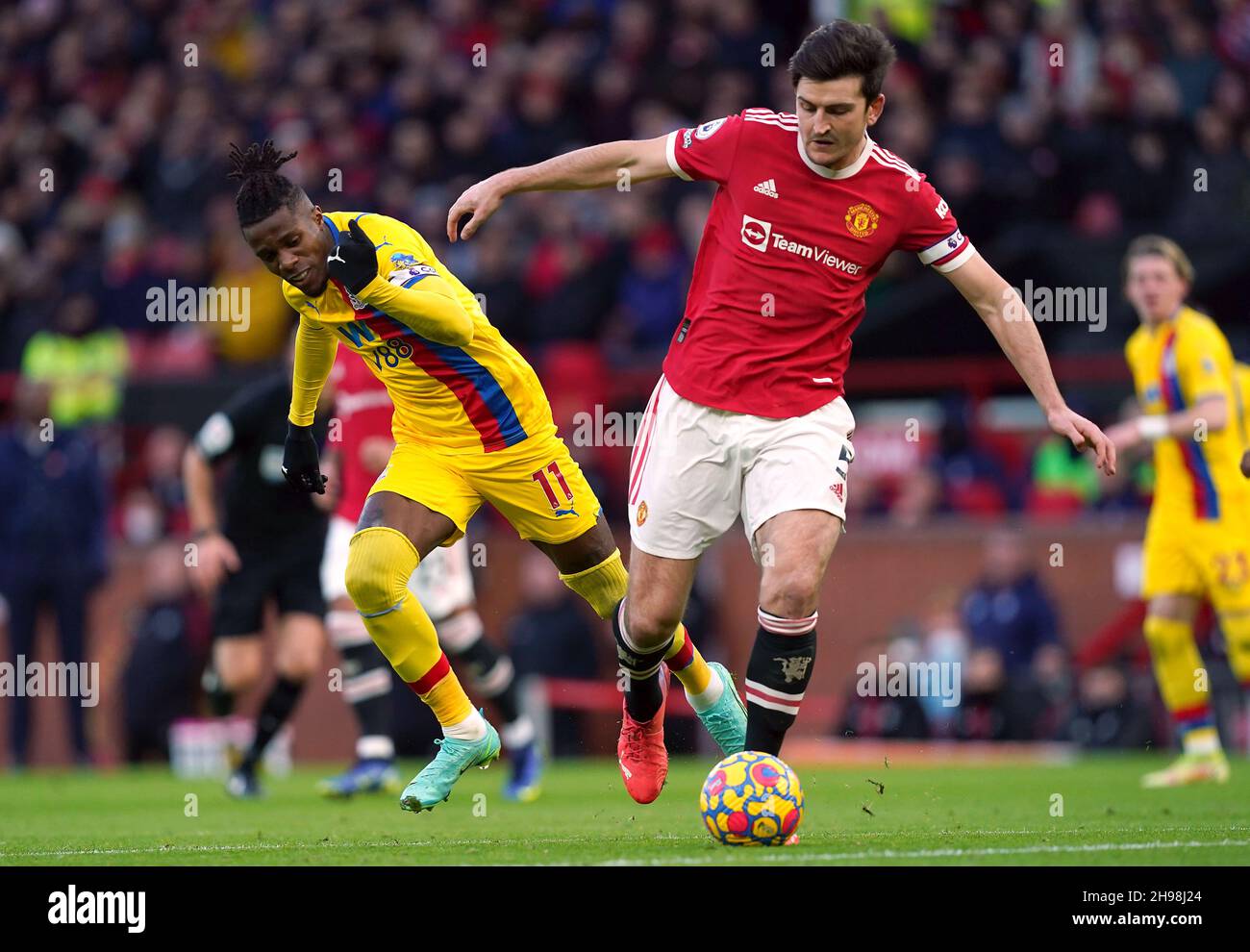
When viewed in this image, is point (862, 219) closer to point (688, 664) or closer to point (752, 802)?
point (688, 664)

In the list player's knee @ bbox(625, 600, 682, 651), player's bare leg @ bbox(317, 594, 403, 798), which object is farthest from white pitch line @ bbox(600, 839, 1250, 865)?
player's bare leg @ bbox(317, 594, 403, 798)

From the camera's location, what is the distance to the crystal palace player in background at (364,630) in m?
10.3

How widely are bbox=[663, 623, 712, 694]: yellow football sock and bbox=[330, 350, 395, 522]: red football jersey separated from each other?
3.04 m

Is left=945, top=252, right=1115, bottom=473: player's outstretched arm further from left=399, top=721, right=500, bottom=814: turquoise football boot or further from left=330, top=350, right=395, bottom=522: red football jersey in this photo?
left=330, top=350, right=395, bottom=522: red football jersey

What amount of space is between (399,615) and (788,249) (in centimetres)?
196

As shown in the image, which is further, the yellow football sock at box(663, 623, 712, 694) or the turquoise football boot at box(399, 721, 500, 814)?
the yellow football sock at box(663, 623, 712, 694)

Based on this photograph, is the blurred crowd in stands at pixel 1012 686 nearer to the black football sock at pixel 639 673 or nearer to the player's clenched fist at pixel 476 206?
the black football sock at pixel 639 673

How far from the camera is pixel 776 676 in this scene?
6695mm

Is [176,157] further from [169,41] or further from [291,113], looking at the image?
[169,41]

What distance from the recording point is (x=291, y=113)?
19969 mm

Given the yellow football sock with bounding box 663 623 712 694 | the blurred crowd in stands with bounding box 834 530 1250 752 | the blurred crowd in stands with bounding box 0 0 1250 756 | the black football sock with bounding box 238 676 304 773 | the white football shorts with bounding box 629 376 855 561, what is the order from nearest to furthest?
the white football shorts with bounding box 629 376 855 561, the yellow football sock with bounding box 663 623 712 694, the black football sock with bounding box 238 676 304 773, the blurred crowd in stands with bounding box 834 530 1250 752, the blurred crowd in stands with bounding box 0 0 1250 756

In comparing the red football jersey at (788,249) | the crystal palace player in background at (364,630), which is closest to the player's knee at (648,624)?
the red football jersey at (788,249)

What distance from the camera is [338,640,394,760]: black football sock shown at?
1043cm

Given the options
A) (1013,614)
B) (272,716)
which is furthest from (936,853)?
(1013,614)
